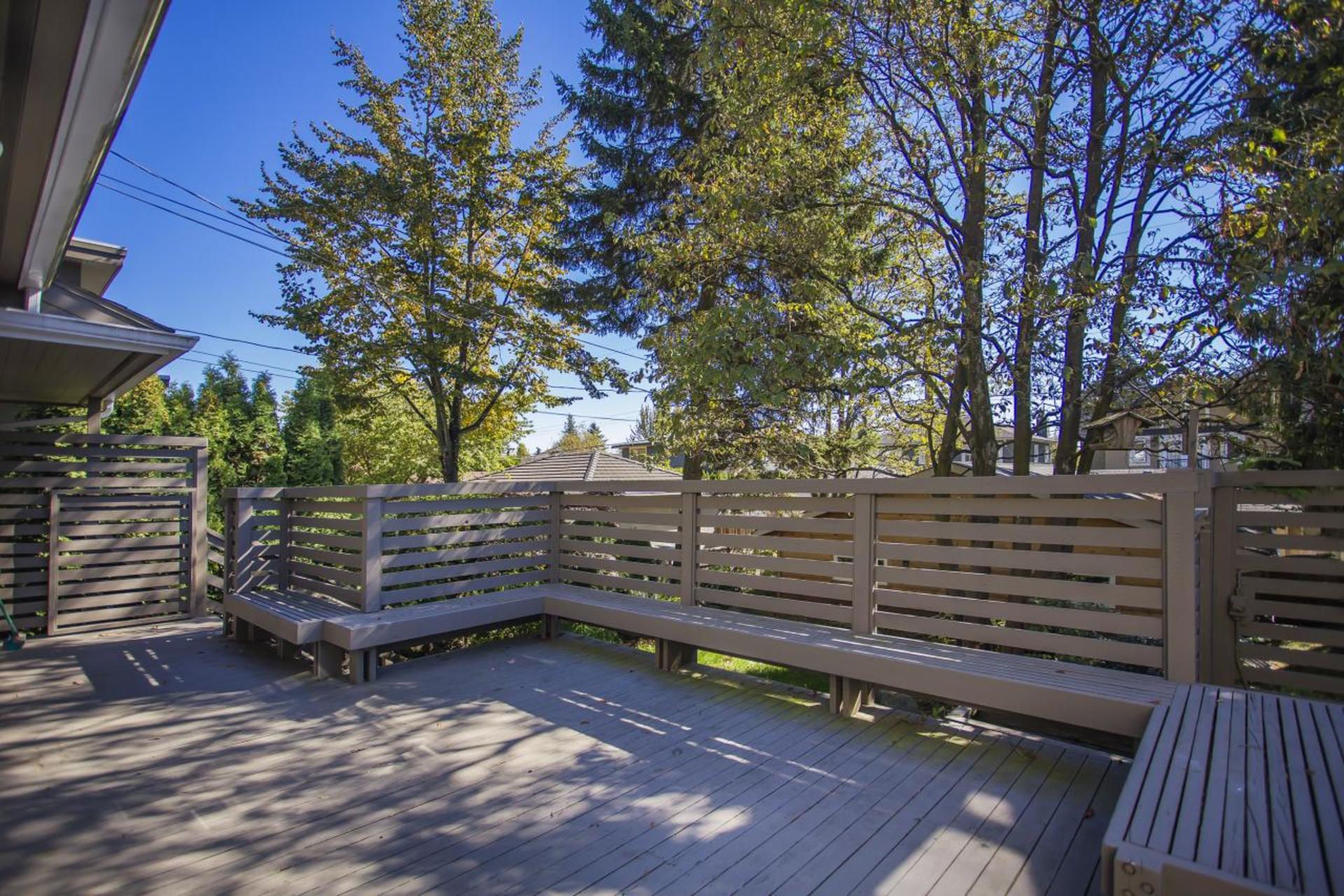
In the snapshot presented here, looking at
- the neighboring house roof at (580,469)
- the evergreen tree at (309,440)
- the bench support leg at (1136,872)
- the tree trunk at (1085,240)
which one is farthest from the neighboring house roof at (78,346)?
the evergreen tree at (309,440)

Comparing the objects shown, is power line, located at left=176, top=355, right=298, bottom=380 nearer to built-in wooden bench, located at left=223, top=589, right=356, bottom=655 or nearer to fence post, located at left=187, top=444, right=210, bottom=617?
fence post, located at left=187, top=444, right=210, bottom=617

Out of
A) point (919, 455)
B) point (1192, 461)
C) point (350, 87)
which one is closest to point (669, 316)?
point (919, 455)

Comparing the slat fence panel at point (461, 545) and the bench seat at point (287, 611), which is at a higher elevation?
the slat fence panel at point (461, 545)

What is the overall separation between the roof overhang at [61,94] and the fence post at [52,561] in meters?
2.86

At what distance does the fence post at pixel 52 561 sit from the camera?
16.3ft

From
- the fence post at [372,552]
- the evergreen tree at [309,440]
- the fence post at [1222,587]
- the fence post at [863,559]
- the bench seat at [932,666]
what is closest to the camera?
the bench seat at [932,666]

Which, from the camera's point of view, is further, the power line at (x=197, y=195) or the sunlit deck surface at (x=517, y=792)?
the power line at (x=197, y=195)

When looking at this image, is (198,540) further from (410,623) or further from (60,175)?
(60,175)

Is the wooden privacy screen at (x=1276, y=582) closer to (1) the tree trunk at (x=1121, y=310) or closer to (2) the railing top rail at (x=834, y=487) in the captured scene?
(2) the railing top rail at (x=834, y=487)

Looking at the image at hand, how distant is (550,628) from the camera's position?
495 cm

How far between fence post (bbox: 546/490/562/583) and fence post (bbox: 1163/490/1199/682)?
382cm

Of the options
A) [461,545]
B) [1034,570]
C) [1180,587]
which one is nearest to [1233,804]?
[1180,587]

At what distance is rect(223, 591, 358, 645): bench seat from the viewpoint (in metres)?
3.90

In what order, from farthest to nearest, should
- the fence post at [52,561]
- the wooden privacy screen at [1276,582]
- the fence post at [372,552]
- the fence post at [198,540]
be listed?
the fence post at [198,540] → the fence post at [52,561] → the fence post at [372,552] → the wooden privacy screen at [1276,582]
